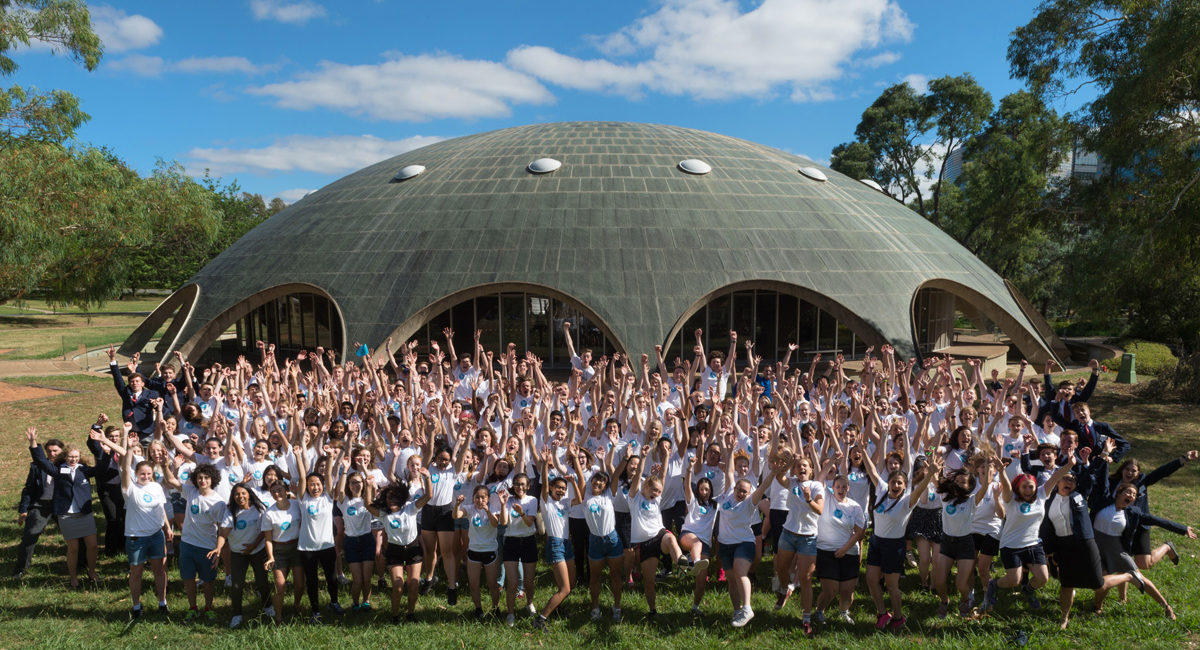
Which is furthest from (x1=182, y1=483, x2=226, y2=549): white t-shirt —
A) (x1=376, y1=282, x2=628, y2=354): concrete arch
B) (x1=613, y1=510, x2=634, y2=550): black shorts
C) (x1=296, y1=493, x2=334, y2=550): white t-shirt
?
(x1=376, y1=282, x2=628, y2=354): concrete arch

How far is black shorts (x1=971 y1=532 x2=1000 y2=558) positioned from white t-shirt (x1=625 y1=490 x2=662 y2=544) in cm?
311

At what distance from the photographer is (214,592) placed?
25.5 feet

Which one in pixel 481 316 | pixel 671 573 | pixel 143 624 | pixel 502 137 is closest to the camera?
pixel 143 624

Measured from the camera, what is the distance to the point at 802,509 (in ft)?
22.7

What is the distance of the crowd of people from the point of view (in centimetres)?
684

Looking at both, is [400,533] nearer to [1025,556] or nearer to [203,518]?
[203,518]

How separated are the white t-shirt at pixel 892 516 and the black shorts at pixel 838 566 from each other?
0.37 m

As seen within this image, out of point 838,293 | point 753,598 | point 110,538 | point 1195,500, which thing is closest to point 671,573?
point 753,598

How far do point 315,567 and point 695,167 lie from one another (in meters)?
16.5

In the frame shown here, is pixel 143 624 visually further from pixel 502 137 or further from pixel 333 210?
pixel 502 137

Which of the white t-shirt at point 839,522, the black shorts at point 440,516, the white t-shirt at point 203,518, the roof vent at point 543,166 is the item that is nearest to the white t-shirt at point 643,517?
the white t-shirt at point 839,522

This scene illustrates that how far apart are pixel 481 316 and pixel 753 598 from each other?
12.8m

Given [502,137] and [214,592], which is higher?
[502,137]

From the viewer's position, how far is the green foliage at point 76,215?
19953mm
